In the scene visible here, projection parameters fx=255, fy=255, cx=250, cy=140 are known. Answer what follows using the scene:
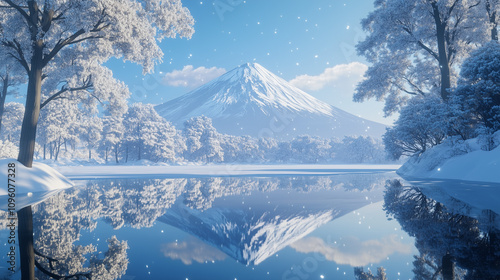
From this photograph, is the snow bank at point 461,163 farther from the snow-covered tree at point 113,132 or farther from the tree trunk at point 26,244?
the snow-covered tree at point 113,132

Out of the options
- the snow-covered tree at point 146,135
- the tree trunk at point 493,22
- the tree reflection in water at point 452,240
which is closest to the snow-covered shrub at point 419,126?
the tree trunk at point 493,22

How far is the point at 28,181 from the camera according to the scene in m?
7.94

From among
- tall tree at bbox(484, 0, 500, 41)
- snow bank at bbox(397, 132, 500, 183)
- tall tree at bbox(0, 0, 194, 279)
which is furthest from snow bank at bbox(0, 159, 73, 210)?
tall tree at bbox(484, 0, 500, 41)

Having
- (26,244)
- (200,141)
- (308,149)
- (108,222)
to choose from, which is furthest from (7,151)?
(308,149)

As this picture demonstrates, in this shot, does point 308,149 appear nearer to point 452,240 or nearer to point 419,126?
point 419,126

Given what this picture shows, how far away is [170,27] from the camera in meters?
11.4

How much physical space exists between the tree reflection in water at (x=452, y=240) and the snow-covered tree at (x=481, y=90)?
8.97 metres

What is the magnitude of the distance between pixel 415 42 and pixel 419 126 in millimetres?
4836

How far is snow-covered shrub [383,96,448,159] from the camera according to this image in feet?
40.5

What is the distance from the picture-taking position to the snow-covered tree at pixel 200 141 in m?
55.8

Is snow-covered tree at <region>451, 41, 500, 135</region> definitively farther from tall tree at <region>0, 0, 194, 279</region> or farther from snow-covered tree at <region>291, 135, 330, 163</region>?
snow-covered tree at <region>291, 135, 330, 163</region>

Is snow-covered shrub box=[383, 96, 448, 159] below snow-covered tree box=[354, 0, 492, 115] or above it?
below

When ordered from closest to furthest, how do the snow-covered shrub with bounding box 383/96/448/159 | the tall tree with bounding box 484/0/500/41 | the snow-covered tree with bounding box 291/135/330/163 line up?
the snow-covered shrub with bounding box 383/96/448/159
the tall tree with bounding box 484/0/500/41
the snow-covered tree with bounding box 291/135/330/163

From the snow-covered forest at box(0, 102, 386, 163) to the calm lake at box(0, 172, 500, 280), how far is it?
34.9 metres
